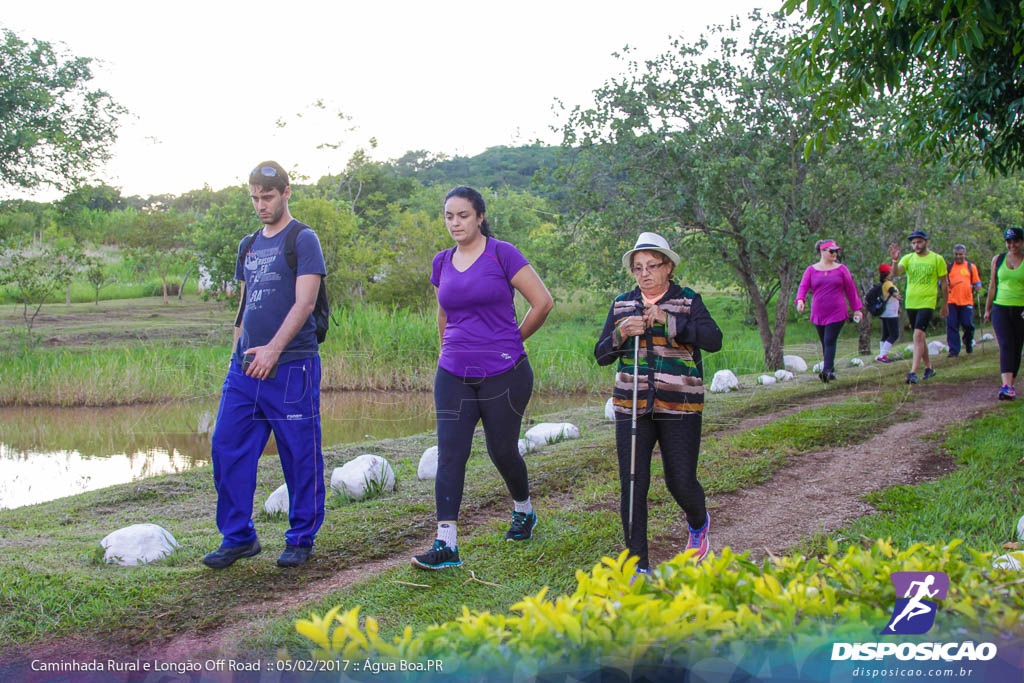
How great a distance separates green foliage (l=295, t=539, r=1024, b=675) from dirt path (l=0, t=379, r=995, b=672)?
6.12 ft

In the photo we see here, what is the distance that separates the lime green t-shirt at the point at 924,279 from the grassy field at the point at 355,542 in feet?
9.56

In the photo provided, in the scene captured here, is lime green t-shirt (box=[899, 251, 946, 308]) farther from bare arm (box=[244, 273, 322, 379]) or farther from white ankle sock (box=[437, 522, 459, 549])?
bare arm (box=[244, 273, 322, 379])

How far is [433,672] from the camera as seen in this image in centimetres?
189

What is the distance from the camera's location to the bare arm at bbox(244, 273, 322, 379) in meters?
4.20

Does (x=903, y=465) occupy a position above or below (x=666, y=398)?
below

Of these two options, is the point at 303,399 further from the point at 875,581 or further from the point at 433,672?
the point at 875,581

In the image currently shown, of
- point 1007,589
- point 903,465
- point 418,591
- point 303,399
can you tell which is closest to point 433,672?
point 1007,589

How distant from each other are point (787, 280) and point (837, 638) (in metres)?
12.2

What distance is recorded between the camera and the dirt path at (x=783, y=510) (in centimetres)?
350

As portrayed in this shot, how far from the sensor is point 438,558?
163 inches

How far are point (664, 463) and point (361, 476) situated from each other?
2.82m

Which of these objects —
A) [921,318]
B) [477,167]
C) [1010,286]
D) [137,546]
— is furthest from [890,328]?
[477,167]

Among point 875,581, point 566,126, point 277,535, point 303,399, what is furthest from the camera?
point 566,126

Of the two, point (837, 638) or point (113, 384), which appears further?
point (113, 384)
